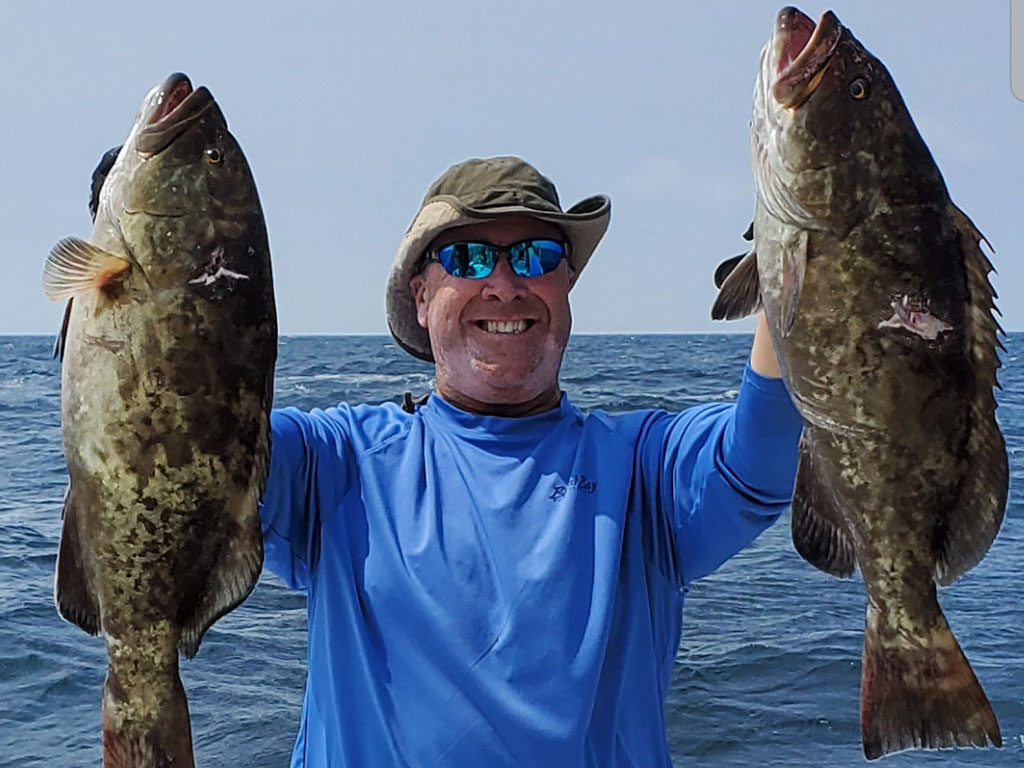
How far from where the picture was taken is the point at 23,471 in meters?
17.0

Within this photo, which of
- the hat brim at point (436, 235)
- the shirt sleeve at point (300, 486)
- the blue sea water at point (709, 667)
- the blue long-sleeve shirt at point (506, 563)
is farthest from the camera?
the blue sea water at point (709, 667)

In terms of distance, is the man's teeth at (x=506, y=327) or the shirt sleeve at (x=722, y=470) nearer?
the shirt sleeve at (x=722, y=470)

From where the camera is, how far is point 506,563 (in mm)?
2889

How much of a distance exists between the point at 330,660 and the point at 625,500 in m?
0.87

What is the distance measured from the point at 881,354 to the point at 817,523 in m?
0.40

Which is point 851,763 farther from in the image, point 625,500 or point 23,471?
point 23,471

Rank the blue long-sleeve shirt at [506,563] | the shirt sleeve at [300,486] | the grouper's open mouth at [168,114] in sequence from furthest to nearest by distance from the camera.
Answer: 1. the shirt sleeve at [300,486]
2. the blue long-sleeve shirt at [506,563]
3. the grouper's open mouth at [168,114]

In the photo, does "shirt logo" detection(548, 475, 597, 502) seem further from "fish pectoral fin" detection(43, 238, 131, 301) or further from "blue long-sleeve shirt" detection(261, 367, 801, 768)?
"fish pectoral fin" detection(43, 238, 131, 301)

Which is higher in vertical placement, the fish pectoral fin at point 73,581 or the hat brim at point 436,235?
the hat brim at point 436,235

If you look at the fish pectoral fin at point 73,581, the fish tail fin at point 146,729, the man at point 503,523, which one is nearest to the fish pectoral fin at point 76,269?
the fish pectoral fin at point 73,581

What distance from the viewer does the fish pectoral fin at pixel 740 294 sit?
256 centimetres

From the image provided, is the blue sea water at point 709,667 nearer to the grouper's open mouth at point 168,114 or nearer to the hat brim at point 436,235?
the hat brim at point 436,235

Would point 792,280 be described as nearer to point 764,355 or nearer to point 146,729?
point 764,355

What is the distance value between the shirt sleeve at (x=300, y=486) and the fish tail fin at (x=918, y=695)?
140cm
